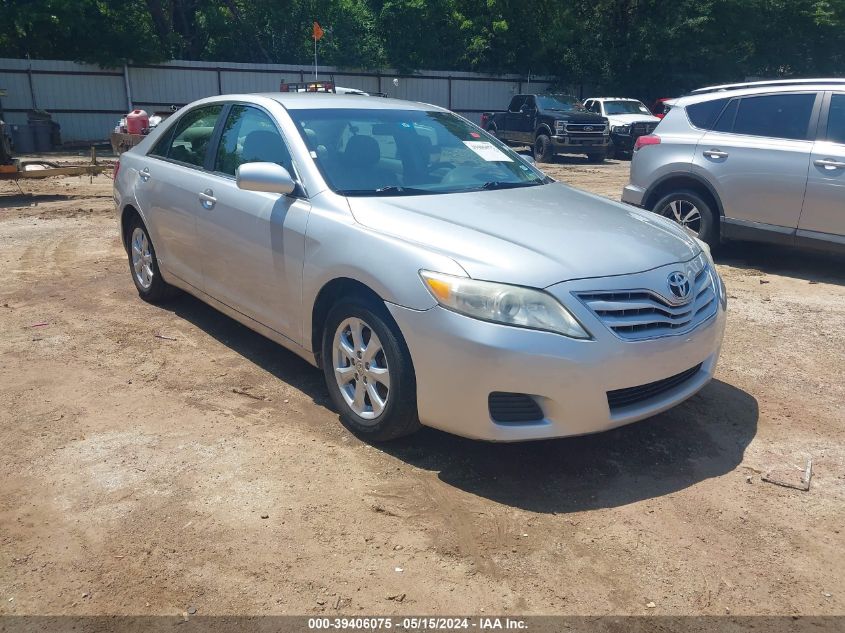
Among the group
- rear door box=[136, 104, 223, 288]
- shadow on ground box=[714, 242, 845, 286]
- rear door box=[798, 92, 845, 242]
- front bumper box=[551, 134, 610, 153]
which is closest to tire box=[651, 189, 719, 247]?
shadow on ground box=[714, 242, 845, 286]

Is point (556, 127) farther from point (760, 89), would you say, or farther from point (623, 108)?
point (760, 89)

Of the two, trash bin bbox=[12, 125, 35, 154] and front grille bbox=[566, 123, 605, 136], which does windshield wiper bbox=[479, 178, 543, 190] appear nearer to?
front grille bbox=[566, 123, 605, 136]

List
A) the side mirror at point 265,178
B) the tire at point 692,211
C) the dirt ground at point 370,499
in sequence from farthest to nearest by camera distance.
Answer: the tire at point 692,211, the side mirror at point 265,178, the dirt ground at point 370,499

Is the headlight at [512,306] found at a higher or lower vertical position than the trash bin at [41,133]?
higher

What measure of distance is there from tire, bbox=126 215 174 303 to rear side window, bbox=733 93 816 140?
18.9ft

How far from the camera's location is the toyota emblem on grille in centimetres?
351

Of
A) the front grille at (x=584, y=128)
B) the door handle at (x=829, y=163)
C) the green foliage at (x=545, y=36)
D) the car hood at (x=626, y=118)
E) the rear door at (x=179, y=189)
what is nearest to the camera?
the rear door at (x=179, y=189)

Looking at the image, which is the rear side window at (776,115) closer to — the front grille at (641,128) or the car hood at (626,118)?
the front grille at (641,128)

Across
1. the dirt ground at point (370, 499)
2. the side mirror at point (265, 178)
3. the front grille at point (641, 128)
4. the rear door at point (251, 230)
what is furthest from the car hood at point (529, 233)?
the front grille at point (641, 128)

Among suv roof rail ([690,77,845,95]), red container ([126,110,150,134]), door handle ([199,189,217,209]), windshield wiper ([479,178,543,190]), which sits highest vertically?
suv roof rail ([690,77,845,95])

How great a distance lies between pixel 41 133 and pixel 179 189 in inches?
715

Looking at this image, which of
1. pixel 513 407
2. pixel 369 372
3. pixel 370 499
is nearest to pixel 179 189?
pixel 369 372

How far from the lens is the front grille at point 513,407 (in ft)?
10.7

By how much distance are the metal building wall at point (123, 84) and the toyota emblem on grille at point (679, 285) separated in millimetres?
23200
